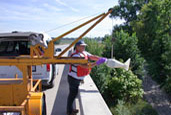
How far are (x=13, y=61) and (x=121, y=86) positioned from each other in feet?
18.7

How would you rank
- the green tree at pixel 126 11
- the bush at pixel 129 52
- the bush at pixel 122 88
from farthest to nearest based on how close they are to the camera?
the green tree at pixel 126 11 < the bush at pixel 129 52 < the bush at pixel 122 88

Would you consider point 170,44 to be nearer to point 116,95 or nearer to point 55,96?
point 116,95

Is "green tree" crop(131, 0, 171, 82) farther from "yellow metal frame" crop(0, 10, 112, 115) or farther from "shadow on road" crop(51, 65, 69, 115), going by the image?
"yellow metal frame" crop(0, 10, 112, 115)

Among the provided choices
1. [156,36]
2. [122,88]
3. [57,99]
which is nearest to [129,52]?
[122,88]

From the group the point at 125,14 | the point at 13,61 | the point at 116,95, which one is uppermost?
the point at 125,14

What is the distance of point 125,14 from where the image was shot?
118ft

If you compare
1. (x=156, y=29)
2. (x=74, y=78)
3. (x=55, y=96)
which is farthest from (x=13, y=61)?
(x=156, y=29)

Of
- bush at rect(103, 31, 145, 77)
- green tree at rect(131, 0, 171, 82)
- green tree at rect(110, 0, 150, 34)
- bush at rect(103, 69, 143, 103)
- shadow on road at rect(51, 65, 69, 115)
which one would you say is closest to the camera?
shadow on road at rect(51, 65, 69, 115)

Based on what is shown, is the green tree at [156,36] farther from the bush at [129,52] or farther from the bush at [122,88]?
the bush at [122,88]

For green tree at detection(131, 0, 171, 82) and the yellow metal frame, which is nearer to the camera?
the yellow metal frame

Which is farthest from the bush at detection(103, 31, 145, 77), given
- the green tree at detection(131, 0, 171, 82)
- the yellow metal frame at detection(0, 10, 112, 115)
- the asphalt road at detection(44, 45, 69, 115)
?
the yellow metal frame at detection(0, 10, 112, 115)

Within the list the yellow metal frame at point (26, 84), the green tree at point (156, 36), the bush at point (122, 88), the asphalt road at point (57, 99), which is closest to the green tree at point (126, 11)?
the green tree at point (156, 36)

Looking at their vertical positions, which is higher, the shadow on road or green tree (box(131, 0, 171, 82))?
green tree (box(131, 0, 171, 82))

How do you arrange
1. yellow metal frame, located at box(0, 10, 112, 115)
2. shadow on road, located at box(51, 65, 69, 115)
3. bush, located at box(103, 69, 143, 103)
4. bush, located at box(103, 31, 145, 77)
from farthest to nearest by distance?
1. bush, located at box(103, 31, 145, 77)
2. bush, located at box(103, 69, 143, 103)
3. shadow on road, located at box(51, 65, 69, 115)
4. yellow metal frame, located at box(0, 10, 112, 115)
